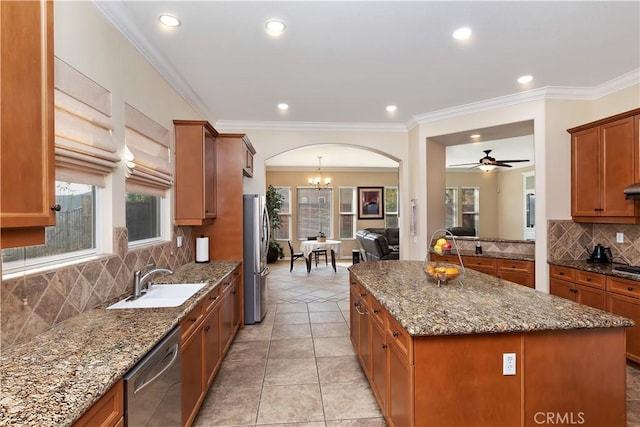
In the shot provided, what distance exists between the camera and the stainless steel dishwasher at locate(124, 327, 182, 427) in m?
1.25

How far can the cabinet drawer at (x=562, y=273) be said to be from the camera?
10.9 feet

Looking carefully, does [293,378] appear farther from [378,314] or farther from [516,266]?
[516,266]

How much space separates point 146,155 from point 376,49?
7.11ft

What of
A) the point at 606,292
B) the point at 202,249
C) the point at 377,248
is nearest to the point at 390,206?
the point at 377,248

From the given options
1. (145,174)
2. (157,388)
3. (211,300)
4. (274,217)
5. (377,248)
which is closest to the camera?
(157,388)

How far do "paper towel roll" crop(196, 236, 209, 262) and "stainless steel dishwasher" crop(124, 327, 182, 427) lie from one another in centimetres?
195

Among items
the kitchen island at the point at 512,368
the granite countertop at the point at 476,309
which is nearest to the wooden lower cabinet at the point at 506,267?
the granite countertop at the point at 476,309

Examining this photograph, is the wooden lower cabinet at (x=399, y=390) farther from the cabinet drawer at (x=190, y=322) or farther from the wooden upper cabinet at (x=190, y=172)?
the wooden upper cabinet at (x=190, y=172)

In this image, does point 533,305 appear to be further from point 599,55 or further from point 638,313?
point 599,55

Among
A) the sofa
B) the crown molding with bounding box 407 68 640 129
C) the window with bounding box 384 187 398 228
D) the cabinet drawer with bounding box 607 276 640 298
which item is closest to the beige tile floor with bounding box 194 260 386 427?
the sofa

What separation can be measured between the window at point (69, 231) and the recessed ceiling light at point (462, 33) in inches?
114

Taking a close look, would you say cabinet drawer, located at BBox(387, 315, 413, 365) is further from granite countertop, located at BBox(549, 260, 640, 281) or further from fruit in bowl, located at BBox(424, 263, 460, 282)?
granite countertop, located at BBox(549, 260, 640, 281)

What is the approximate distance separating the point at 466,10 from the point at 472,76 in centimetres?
121
